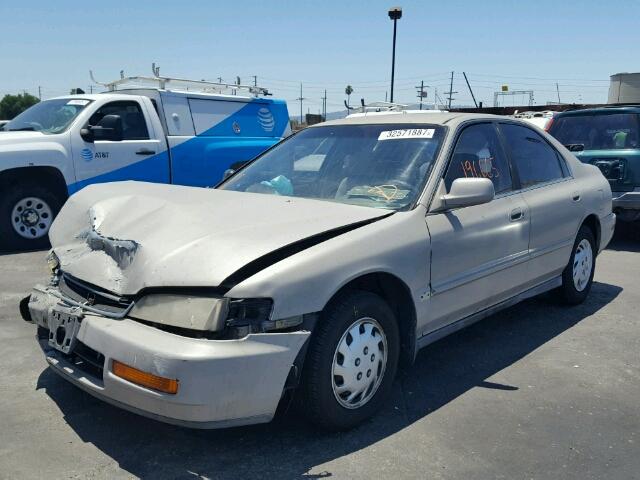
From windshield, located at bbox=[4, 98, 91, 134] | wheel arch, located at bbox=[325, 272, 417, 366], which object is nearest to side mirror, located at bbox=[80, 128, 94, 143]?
windshield, located at bbox=[4, 98, 91, 134]

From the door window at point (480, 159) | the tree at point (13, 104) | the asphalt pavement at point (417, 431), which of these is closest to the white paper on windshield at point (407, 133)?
the door window at point (480, 159)

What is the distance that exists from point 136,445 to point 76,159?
5.40m

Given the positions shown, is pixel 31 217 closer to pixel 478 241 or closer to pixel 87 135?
pixel 87 135

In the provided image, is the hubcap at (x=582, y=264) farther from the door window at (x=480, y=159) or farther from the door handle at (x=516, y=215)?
the door window at (x=480, y=159)

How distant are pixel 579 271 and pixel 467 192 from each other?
2.32 m

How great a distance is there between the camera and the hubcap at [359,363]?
2.92 meters

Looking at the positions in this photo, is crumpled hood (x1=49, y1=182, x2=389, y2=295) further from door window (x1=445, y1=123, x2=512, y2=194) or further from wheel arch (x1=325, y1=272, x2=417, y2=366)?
door window (x1=445, y1=123, x2=512, y2=194)

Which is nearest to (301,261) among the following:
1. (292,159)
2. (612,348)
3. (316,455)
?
(316,455)

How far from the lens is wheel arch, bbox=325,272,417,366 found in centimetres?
316

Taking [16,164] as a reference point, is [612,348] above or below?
below

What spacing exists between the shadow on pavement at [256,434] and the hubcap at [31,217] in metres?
4.25

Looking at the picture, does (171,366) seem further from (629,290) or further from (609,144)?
(609,144)

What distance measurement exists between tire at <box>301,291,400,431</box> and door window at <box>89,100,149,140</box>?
19.2ft

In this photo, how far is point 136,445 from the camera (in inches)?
114
